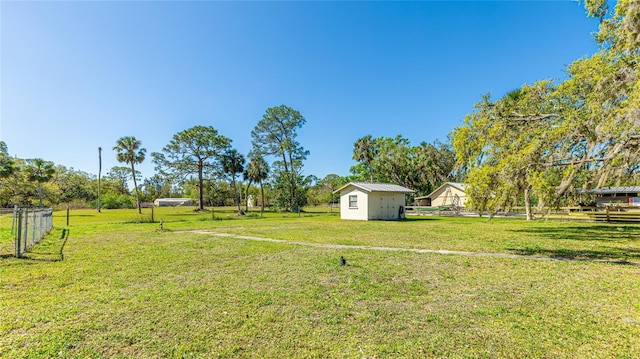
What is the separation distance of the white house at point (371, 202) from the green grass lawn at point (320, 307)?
15.5 meters

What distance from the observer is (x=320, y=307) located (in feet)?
14.2

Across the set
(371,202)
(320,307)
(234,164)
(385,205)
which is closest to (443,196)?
(385,205)

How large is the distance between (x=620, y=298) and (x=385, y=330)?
4113 millimetres

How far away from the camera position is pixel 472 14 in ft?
45.3

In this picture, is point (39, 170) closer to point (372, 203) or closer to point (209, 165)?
point (209, 165)

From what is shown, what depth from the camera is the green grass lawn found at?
10.3ft

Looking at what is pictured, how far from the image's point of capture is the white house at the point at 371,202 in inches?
922

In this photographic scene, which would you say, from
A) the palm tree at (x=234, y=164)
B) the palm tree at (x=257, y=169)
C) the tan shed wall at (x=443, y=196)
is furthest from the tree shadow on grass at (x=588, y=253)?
the palm tree at (x=234, y=164)

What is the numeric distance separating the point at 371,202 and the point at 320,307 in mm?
19674

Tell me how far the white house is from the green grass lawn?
15542 millimetres

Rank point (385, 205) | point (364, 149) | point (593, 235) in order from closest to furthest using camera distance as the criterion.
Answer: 1. point (593, 235)
2. point (385, 205)
3. point (364, 149)

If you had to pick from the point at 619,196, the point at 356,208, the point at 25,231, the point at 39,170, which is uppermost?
the point at 39,170

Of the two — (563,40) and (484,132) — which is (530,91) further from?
(563,40)

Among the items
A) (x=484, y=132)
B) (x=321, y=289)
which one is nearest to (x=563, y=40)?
(x=484, y=132)
